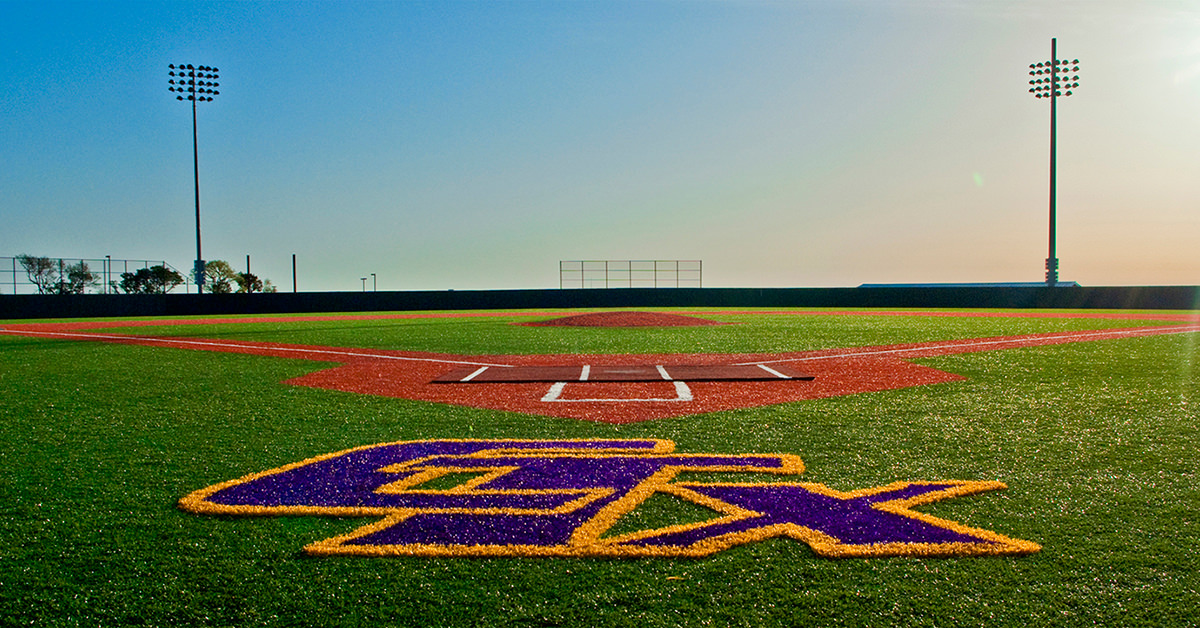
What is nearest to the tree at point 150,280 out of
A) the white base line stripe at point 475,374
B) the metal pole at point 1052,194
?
the white base line stripe at point 475,374

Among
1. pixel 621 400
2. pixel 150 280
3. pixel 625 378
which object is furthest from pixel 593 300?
pixel 621 400

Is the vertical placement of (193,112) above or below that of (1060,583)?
above

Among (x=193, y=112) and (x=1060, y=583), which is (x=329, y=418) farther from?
(x=193, y=112)

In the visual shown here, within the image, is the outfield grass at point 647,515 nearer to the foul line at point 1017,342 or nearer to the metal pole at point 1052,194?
the foul line at point 1017,342

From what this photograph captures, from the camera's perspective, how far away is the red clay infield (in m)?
5.64

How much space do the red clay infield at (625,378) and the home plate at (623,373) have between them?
11 millimetres

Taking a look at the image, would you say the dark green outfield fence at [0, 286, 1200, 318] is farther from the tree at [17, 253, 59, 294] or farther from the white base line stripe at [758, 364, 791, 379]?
the white base line stripe at [758, 364, 791, 379]

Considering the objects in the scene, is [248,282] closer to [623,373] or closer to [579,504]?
[623,373]

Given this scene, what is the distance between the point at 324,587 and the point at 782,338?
1154cm

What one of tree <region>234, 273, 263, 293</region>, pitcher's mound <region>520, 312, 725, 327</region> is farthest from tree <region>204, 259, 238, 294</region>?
pitcher's mound <region>520, 312, 725, 327</region>

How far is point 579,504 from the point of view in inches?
115

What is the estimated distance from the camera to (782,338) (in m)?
12.9

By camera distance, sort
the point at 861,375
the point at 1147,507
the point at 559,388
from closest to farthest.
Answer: the point at 1147,507 < the point at 559,388 < the point at 861,375

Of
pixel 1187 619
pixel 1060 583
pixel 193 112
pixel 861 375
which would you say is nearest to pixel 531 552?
pixel 1060 583
